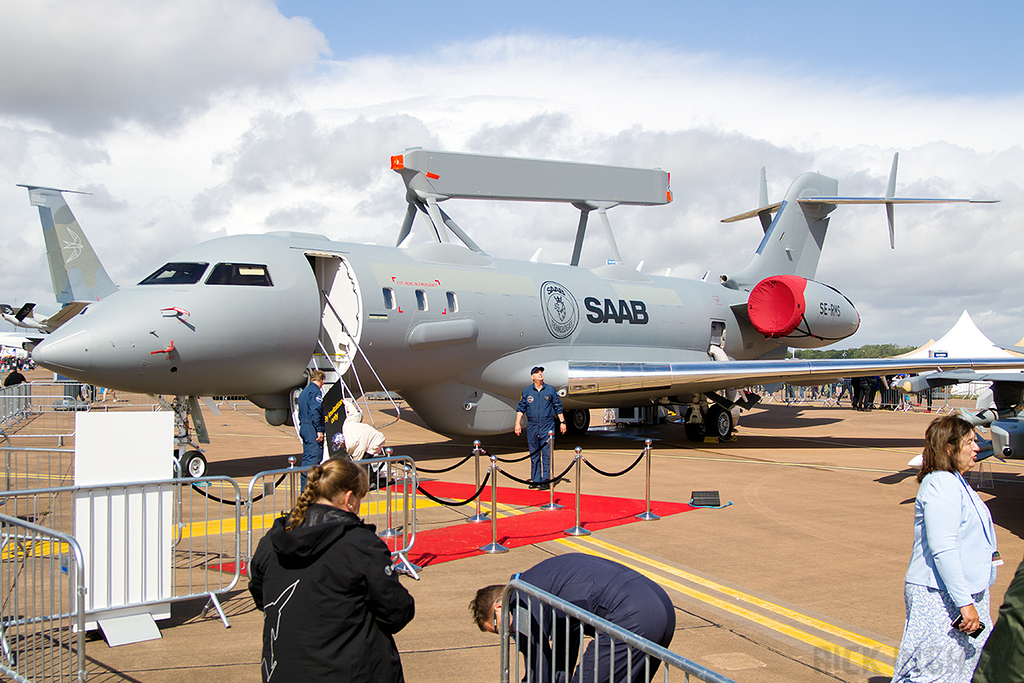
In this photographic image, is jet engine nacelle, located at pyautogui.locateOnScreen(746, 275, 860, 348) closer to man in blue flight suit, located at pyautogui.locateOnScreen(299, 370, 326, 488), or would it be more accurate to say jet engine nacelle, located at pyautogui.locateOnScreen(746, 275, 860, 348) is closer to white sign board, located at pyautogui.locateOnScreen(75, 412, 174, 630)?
man in blue flight suit, located at pyautogui.locateOnScreen(299, 370, 326, 488)

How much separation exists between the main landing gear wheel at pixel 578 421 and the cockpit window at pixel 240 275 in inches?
406

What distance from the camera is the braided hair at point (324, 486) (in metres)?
3.10

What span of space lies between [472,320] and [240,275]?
430 centimetres

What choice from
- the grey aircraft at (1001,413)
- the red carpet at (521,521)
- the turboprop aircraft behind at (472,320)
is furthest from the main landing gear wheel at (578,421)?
the grey aircraft at (1001,413)

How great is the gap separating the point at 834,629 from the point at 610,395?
11.0 metres

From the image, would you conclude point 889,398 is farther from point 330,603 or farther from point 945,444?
point 330,603

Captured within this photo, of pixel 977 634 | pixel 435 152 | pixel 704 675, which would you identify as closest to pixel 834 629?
pixel 977 634

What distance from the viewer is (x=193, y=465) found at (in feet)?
34.7

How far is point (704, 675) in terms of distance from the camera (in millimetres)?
2410

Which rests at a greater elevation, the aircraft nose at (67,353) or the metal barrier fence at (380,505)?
the aircraft nose at (67,353)

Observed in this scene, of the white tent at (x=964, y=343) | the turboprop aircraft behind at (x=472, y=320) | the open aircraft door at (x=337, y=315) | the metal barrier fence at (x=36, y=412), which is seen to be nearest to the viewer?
the turboprop aircraft behind at (x=472, y=320)

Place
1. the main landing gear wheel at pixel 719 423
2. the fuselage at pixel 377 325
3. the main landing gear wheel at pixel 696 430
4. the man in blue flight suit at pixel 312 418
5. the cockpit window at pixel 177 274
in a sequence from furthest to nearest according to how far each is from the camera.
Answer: the main landing gear wheel at pixel 696 430 → the main landing gear wheel at pixel 719 423 → the cockpit window at pixel 177 274 → the fuselage at pixel 377 325 → the man in blue flight suit at pixel 312 418

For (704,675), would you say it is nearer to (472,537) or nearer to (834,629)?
(834,629)

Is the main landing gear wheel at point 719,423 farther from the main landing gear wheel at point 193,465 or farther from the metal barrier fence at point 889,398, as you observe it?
the main landing gear wheel at point 193,465
